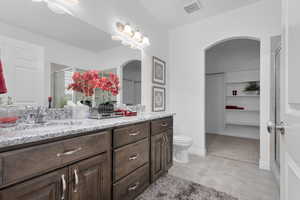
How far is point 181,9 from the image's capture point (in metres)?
2.45

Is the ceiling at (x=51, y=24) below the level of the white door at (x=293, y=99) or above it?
above


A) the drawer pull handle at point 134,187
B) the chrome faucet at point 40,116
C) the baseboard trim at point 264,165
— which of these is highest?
the chrome faucet at point 40,116

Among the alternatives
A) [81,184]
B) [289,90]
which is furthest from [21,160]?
[289,90]

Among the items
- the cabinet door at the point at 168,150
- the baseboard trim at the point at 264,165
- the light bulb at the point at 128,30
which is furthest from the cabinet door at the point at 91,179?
the baseboard trim at the point at 264,165

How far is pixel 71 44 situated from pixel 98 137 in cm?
103

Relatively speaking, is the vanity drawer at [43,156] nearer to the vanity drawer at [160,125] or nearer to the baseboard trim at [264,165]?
the vanity drawer at [160,125]

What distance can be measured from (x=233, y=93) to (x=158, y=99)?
281cm

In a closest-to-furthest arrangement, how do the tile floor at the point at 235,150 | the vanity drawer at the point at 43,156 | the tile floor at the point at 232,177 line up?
the vanity drawer at the point at 43,156 → the tile floor at the point at 232,177 → the tile floor at the point at 235,150

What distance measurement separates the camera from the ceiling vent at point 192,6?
89.1 inches

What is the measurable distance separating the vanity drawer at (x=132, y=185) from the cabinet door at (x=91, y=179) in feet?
0.33

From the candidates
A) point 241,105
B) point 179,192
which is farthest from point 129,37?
point 241,105

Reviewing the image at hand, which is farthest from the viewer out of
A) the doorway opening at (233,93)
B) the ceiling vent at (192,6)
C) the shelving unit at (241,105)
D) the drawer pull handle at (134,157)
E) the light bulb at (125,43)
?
the shelving unit at (241,105)

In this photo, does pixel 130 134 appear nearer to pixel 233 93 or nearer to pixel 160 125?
pixel 160 125

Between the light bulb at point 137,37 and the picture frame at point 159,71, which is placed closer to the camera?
the light bulb at point 137,37
